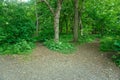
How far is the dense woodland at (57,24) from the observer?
9164 mm

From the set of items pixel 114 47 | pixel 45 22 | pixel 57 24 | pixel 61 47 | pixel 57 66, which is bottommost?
pixel 57 66

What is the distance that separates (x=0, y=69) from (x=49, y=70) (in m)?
1.79

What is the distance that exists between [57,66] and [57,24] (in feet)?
11.3

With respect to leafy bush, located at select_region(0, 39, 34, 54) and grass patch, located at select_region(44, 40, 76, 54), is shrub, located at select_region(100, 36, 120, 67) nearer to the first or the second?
grass patch, located at select_region(44, 40, 76, 54)

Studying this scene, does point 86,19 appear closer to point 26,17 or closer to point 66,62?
point 26,17

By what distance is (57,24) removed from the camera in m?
9.78

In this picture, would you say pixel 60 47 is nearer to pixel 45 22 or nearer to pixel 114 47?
pixel 114 47

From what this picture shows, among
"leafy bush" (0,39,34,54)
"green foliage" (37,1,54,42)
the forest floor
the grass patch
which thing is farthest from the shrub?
"green foliage" (37,1,54,42)

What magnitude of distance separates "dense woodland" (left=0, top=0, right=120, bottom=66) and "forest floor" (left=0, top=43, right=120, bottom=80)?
0.66 m

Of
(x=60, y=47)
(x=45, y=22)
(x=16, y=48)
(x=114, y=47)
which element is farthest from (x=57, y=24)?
(x=45, y=22)

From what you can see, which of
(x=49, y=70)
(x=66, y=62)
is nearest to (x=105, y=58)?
(x=66, y=62)

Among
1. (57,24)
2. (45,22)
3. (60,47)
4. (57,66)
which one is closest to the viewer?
(57,66)

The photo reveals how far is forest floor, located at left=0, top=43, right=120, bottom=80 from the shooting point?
5.92 metres

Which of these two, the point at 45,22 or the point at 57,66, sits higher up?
the point at 45,22
